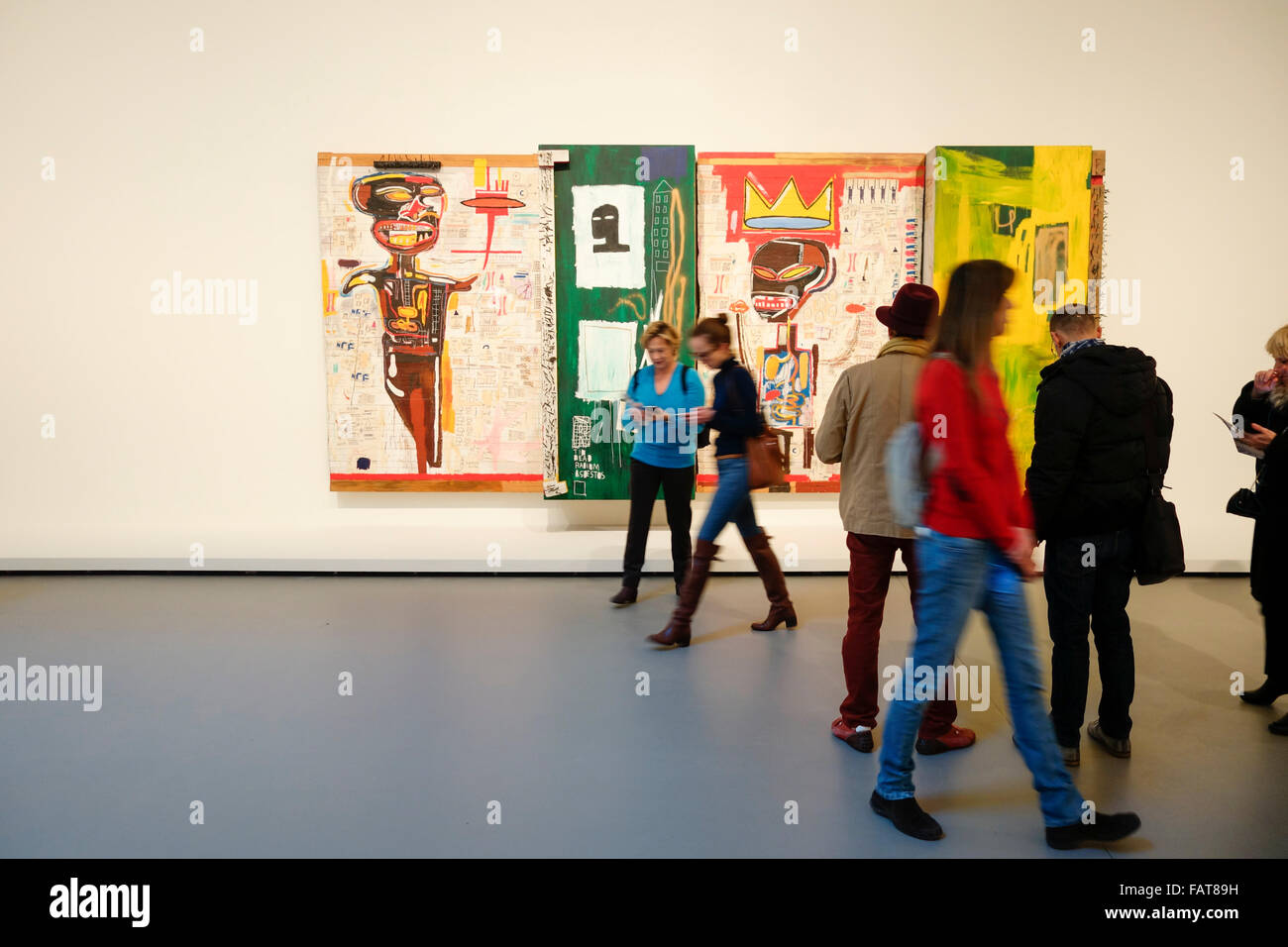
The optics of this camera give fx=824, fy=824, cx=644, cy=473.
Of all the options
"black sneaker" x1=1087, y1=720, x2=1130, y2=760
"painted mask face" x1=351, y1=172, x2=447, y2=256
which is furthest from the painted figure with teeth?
"black sneaker" x1=1087, y1=720, x2=1130, y2=760

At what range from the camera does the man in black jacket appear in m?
2.78

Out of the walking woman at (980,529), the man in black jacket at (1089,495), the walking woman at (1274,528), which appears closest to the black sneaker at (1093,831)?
the walking woman at (980,529)

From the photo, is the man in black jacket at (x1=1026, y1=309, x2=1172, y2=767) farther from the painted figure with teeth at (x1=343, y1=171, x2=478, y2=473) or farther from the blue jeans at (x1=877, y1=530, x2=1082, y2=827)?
the painted figure with teeth at (x1=343, y1=171, x2=478, y2=473)

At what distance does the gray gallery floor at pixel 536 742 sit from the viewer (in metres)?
2.51

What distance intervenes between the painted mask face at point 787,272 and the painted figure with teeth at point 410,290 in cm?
208

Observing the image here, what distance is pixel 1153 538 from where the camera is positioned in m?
2.87

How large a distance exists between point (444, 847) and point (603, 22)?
220 inches

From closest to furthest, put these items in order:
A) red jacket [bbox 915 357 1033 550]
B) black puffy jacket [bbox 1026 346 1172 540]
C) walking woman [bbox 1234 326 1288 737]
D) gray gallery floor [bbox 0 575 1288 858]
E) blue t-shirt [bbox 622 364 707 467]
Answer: red jacket [bbox 915 357 1033 550] → gray gallery floor [bbox 0 575 1288 858] → black puffy jacket [bbox 1026 346 1172 540] → walking woman [bbox 1234 326 1288 737] → blue t-shirt [bbox 622 364 707 467]

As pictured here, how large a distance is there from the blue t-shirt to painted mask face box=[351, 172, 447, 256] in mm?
2356

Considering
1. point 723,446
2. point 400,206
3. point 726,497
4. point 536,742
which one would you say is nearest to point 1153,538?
point 726,497

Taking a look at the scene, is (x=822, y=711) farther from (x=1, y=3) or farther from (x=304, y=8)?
(x=1, y=3)

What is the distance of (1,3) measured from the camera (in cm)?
594

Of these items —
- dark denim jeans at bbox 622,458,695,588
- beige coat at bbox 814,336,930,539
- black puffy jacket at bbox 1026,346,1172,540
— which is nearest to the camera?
black puffy jacket at bbox 1026,346,1172,540

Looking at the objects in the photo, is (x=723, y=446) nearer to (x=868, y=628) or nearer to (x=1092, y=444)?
(x=868, y=628)
